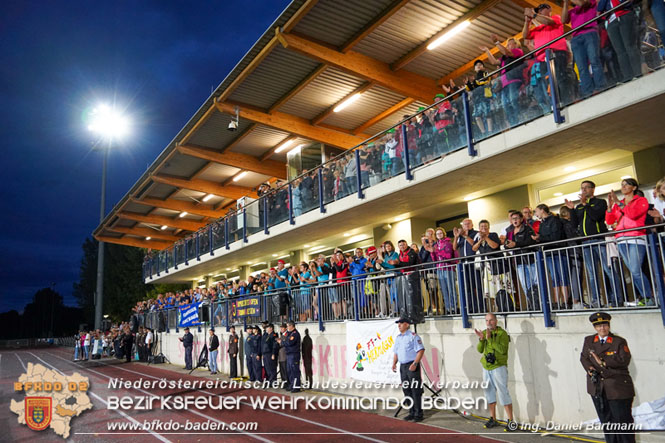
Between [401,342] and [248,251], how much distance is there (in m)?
14.6

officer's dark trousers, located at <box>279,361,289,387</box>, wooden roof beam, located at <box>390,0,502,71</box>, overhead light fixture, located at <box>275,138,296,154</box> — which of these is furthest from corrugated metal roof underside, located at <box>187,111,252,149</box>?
officer's dark trousers, located at <box>279,361,289,387</box>

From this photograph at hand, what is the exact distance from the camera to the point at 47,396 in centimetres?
873

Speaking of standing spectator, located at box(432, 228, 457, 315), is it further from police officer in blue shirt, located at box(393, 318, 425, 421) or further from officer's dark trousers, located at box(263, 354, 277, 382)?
officer's dark trousers, located at box(263, 354, 277, 382)

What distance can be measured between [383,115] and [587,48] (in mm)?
11125

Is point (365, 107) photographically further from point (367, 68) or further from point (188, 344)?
point (188, 344)

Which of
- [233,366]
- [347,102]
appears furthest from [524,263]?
[233,366]

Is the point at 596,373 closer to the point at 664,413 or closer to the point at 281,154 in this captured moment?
the point at 664,413

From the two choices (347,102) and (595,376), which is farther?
(347,102)

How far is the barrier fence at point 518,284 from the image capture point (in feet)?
23.8

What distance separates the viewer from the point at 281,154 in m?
23.5

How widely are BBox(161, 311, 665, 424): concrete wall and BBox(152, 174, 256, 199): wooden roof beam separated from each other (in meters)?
18.6

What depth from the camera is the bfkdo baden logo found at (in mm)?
8352

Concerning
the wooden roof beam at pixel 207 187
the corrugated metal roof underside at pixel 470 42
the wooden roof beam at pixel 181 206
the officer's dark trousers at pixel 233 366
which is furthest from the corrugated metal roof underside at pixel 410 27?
the wooden roof beam at pixel 181 206

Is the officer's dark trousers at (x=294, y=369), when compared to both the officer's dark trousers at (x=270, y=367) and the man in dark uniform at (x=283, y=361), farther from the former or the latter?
the officer's dark trousers at (x=270, y=367)
